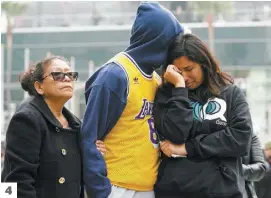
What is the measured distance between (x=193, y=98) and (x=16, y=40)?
2105cm

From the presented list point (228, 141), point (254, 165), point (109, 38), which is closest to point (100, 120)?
point (228, 141)

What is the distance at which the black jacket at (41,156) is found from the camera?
2.59 metres

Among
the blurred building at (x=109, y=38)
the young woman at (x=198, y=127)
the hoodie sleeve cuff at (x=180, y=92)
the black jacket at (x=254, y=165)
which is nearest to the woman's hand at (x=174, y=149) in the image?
the young woman at (x=198, y=127)

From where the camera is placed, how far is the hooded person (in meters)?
2.63

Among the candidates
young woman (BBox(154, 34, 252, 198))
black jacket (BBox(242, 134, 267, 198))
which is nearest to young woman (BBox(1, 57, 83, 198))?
young woman (BBox(154, 34, 252, 198))

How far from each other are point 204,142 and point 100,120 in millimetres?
488

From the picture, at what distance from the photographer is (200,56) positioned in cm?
274

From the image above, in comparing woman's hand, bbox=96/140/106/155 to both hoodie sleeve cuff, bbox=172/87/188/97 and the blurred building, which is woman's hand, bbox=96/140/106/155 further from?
the blurred building

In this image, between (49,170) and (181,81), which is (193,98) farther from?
(49,170)

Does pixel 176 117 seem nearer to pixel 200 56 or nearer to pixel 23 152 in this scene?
pixel 200 56

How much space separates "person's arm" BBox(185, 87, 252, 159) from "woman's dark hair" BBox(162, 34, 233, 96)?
0.17 meters

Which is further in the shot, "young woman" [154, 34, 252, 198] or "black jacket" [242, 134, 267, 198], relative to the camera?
"black jacket" [242, 134, 267, 198]

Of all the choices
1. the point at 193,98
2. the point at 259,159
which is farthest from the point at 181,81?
the point at 259,159

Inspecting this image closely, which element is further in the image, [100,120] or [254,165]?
[254,165]
